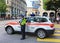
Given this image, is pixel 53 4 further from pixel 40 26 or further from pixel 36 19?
pixel 40 26

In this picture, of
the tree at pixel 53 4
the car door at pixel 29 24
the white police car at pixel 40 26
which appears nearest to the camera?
the white police car at pixel 40 26

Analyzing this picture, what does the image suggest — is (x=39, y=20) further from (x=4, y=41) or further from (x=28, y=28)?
(x=4, y=41)

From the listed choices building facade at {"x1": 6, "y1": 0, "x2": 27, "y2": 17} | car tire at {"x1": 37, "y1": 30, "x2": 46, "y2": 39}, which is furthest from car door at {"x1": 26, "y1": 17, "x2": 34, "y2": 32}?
building facade at {"x1": 6, "y1": 0, "x2": 27, "y2": 17}

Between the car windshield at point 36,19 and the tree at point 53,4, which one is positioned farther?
the tree at point 53,4

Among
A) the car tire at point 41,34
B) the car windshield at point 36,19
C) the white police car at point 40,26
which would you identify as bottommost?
the car tire at point 41,34

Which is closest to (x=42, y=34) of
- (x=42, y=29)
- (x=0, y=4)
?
(x=42, y=29)

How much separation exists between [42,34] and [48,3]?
25488 mm

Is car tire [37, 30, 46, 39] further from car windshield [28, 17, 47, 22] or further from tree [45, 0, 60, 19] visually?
tree [45, 0, 60, 19]

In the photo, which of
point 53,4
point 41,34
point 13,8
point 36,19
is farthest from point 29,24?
point 13,8

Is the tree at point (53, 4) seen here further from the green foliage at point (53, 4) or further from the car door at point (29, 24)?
the car door at point (29, 24)

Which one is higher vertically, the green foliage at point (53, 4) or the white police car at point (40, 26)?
the green foliage at point (53, 4)

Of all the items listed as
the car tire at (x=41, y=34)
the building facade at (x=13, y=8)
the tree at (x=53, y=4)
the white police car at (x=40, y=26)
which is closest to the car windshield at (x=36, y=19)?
the white police car at (x=40, y=26)

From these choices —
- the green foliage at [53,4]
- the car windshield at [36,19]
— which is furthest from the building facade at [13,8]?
the car windshield at [36,19]

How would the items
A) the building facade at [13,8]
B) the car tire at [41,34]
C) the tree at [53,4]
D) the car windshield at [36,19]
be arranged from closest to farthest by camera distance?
1. the car tire at [41,34]
2. the car windshield at [36,19]
3. the tree at [53,4]
4. the building facade at [13,8]
